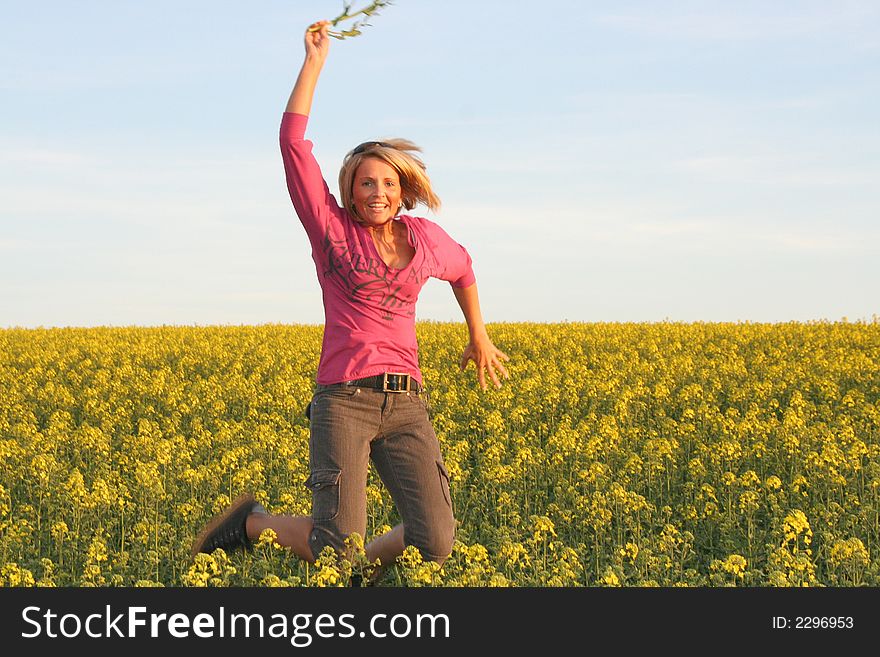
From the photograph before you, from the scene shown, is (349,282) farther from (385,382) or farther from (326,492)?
(326,492)

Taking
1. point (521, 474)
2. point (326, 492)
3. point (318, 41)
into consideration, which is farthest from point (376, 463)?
point (521, 474)

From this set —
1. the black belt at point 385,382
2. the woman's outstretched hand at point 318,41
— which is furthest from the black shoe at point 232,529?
the woman's outstretched hand at point 318,41

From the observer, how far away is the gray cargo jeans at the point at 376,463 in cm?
560

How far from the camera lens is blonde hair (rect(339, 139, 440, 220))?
18.7 ft

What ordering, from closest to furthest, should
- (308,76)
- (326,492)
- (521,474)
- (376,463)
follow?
(308,76) → (326,492) → (376,463) → (521,474)

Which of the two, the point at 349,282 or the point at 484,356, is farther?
the point at 484,356

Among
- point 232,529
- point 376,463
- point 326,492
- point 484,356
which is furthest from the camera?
point 232,529

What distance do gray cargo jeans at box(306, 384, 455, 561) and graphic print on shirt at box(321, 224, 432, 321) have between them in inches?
19.4

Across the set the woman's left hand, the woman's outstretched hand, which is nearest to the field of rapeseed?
the woman's left hand

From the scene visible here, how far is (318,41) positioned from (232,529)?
329cm

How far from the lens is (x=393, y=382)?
5.62 metres
